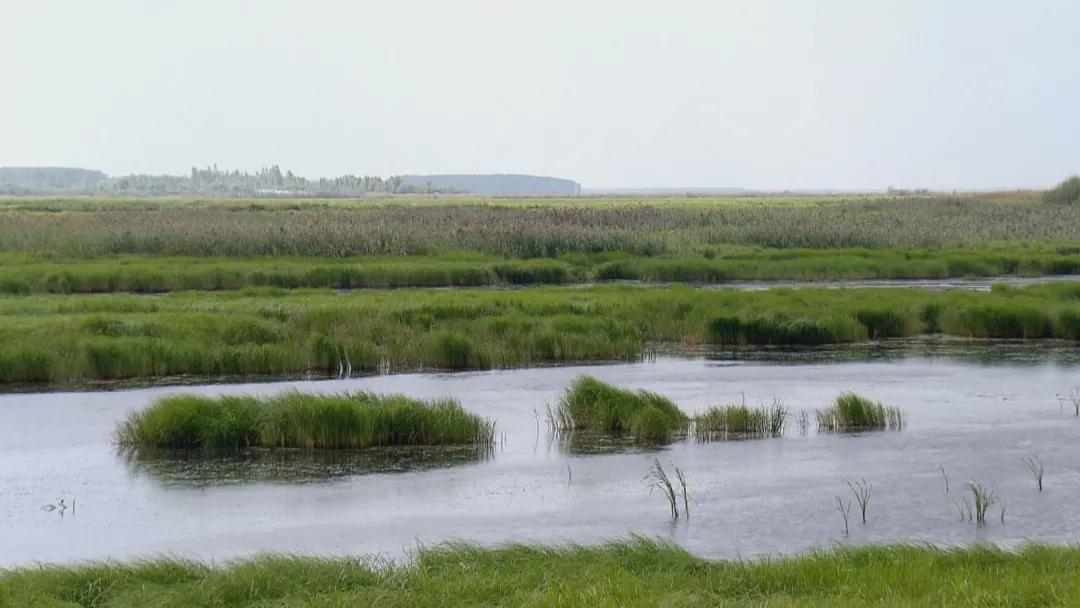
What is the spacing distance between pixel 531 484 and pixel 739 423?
177 inches

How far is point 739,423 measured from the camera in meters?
19.1

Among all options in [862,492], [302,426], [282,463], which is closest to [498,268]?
[302,426]

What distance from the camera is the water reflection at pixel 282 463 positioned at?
53.9ft

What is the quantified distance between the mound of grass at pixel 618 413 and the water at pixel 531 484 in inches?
25.1

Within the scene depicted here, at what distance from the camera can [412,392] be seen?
22406 mm

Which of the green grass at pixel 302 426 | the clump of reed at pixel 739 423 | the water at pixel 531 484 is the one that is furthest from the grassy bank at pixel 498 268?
the clump of reed at pixel 739 423

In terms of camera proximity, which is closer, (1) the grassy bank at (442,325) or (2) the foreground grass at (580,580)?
(2) the foreground grass at (580,580)

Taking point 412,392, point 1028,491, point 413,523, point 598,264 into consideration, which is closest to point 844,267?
point 598,264

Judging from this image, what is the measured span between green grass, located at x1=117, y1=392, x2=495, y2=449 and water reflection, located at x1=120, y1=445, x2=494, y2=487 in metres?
0.21

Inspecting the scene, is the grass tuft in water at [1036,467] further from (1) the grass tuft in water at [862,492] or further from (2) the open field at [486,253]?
(2) the open field at [486,253]

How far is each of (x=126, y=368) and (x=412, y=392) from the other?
5.99m

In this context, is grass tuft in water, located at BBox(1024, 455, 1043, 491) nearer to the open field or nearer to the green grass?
the green grass

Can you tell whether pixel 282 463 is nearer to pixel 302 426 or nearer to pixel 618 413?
pixel 302 426

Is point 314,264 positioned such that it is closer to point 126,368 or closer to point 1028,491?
point 126,368
